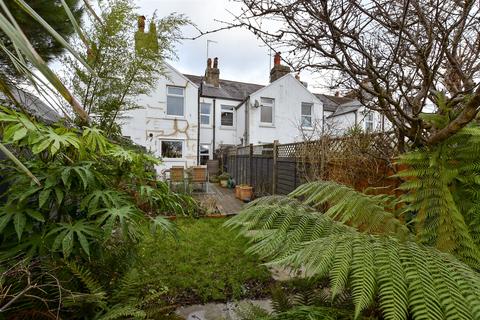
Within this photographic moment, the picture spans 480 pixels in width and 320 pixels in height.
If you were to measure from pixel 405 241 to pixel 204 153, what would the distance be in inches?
487

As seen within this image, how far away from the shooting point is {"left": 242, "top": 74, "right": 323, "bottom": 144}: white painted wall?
12508 mm

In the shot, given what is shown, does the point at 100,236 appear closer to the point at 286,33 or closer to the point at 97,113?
the point at 286,33

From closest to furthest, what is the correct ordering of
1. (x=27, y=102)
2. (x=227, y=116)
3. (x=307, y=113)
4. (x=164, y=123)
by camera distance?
1. (x=27, y=102)
2. (x=164, y=123)
3. (x=307, y=113)
4. (x=227, y=116)

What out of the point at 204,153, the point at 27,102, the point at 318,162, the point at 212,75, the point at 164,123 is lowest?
the point at 318,162

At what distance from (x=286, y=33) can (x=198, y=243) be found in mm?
3148

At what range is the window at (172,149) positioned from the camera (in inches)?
440

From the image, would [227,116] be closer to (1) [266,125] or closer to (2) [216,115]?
(2) [216,115]

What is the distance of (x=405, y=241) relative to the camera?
1139mm

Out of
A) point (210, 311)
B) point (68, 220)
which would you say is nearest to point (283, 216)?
point (68, 220)

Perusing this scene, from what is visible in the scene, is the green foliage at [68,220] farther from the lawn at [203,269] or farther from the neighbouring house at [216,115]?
the neighbouring house at [216,115]

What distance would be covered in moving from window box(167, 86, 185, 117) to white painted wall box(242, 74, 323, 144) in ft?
10.6

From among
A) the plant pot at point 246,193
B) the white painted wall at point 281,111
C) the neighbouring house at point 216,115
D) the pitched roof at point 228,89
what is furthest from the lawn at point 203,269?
the pitched roof at point 228,89

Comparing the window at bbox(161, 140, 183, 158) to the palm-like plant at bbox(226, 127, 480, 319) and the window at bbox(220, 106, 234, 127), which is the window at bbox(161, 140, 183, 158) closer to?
the window at bbox(220, 106, 234, 127)

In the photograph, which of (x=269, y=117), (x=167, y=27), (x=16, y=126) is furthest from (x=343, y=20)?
(x=269, y=117)
